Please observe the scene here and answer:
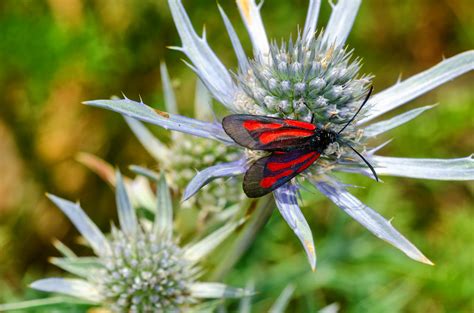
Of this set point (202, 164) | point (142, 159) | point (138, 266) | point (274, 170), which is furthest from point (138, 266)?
point (142, 159)

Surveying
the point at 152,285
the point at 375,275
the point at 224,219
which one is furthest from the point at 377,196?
the point at 152,285

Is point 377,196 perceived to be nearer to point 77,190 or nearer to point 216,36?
point 216,36

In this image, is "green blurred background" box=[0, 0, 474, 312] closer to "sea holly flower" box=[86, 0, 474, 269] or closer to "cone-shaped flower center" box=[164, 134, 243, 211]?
"cone-shaped flower center" box=[164, 134, 243, 211]

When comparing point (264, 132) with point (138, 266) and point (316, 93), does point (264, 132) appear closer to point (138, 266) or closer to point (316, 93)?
point (316, 93)

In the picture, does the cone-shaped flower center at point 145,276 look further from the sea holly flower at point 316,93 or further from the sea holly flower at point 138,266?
the sea holly flower at point 316,93

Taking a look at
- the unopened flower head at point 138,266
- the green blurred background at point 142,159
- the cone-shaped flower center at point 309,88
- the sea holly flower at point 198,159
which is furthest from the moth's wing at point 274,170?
the green blurred background at point 142,159
